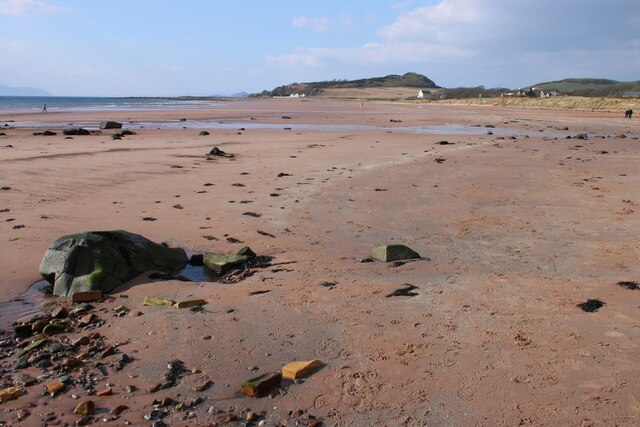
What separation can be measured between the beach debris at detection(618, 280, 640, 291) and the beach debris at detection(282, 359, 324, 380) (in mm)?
3025

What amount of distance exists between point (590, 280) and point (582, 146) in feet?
48.4

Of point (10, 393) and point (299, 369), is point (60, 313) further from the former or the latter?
point (299, 369)

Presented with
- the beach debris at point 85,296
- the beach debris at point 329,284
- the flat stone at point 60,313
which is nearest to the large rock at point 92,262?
the beach debris at point 85,296

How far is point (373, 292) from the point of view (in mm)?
5074

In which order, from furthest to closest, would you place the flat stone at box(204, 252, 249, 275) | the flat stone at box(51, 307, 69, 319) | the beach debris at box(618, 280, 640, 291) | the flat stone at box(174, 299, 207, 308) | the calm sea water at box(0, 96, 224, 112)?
the calm sea water at box(0, 96, 224, 112), the flat stone at box(204, 252, 249, 275), the beach debris at box(618, 280, 640, 291), the flat stone at box(174, 299, 207, 308), the flat stone at box(51, 307, 69, 319)

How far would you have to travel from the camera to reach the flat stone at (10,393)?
3.38 meters

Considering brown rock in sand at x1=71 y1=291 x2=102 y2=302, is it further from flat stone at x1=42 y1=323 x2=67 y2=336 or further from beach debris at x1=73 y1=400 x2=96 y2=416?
beach debris at x1=73 y1=400 x2=96 y2=416

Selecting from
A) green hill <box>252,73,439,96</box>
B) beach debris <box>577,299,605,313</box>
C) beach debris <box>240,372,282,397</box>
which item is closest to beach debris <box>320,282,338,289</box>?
beach debris <box>240,372,282,397</box>

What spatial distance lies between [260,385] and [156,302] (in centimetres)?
184

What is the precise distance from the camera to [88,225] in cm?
730

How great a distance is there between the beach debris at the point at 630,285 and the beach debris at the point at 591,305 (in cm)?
51

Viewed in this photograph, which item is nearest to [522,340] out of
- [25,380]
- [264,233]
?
[25,380]

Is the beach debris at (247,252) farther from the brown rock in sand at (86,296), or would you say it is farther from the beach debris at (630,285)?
the beach debris at (630,285)

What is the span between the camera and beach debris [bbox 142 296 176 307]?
16.0 ft
